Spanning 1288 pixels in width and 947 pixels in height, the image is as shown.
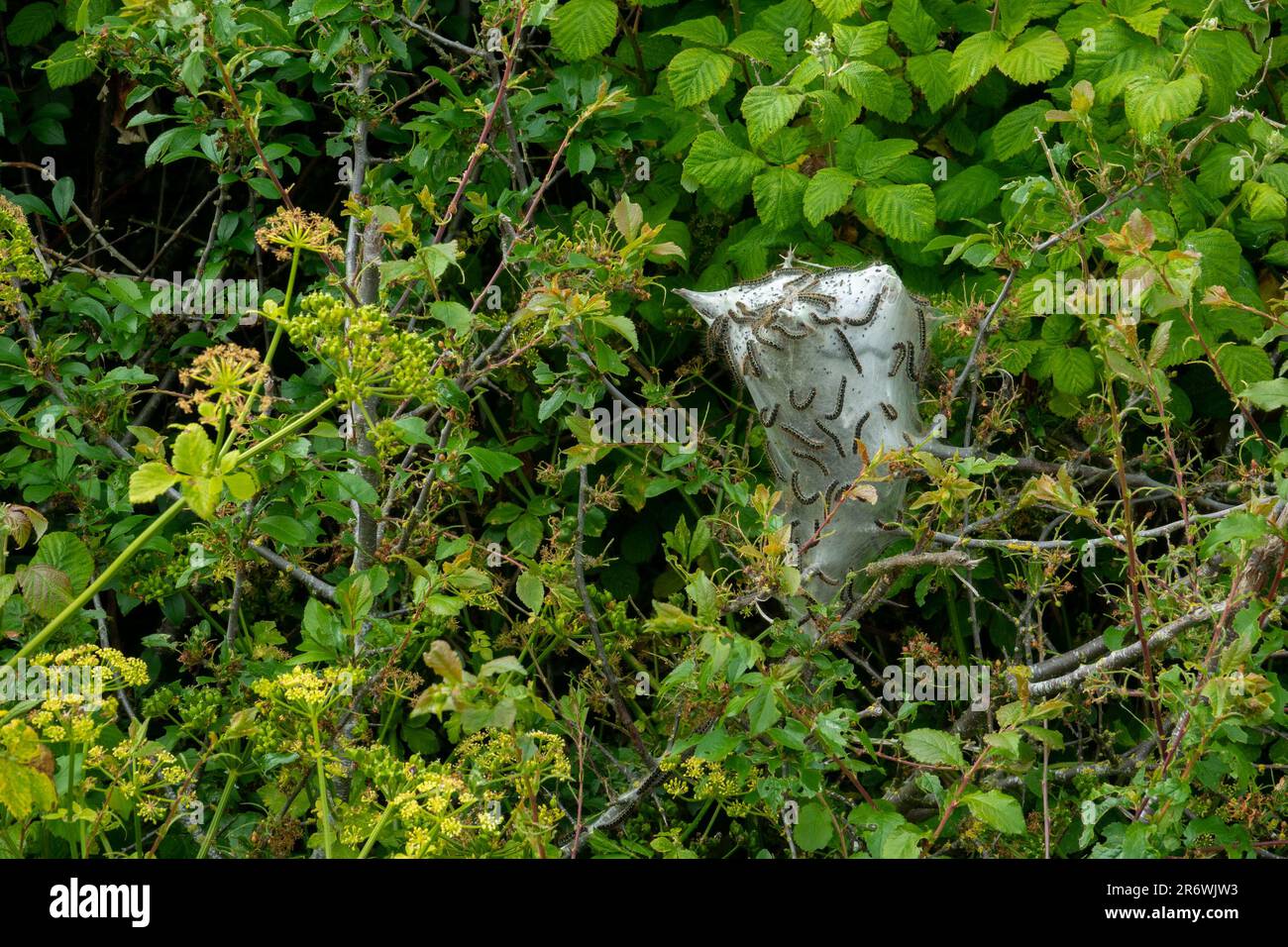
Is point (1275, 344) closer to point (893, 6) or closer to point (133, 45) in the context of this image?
point (893, 6)

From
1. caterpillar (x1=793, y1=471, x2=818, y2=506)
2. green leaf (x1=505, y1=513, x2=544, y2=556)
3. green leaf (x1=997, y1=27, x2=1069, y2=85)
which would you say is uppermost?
green leaf (x1=997, y1=27, x2=1069, y2=85)

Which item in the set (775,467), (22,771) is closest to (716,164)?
(775,467)

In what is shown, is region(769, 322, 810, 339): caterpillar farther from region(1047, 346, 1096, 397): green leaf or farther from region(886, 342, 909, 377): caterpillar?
region(1047, 346, 1096, 397): green leaf

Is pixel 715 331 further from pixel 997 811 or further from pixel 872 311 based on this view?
pixel 997 811

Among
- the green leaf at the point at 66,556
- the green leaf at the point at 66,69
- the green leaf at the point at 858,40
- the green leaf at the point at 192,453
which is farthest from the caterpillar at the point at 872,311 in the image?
the green leaf at the point at 66,69

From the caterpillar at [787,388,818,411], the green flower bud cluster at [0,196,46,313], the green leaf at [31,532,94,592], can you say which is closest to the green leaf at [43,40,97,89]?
the green flower bud cluster at [0,196,46,313]

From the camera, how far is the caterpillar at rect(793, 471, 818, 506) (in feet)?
9.00

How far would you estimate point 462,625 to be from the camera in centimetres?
314

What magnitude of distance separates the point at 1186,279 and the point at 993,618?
122cm

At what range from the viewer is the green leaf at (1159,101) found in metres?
2.54

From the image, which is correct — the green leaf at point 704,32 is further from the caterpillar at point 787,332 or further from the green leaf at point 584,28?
the caterpillar at point 787,332

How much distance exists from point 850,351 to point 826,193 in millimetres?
353

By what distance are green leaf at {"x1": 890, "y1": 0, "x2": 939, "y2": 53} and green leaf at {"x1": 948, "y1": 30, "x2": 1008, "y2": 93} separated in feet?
0.33

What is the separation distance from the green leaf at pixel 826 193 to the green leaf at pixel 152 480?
4.94ft
